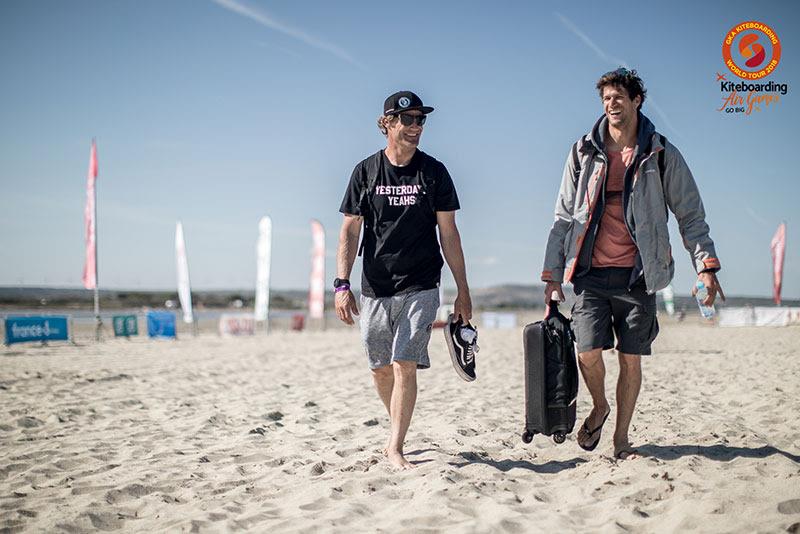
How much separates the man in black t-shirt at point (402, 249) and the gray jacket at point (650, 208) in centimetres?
68

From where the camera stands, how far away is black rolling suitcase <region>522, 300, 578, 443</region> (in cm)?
330

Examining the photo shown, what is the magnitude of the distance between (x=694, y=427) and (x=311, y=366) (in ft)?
21.9

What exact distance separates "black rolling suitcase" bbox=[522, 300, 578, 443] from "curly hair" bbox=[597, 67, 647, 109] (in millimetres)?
1270

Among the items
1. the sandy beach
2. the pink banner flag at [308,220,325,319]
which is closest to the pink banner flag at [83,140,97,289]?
the pink banner flag at [308,220,325,319]

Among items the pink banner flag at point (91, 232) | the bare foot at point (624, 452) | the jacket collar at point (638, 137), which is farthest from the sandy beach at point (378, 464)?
the pink banner flag at point (91, 232)

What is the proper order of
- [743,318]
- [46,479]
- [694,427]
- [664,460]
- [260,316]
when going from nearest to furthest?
→ [664,460] → [46,479] → [694,427] → [260,316] → [743,318]

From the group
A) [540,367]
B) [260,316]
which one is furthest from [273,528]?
[260,316]

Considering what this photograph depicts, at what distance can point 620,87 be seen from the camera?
3270mm

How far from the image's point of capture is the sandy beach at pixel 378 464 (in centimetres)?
256

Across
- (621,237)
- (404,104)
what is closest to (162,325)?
(404,104)

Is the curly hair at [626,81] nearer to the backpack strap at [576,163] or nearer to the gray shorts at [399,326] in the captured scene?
the backpack strap at [576,163]

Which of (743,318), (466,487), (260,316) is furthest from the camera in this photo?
(743,318)

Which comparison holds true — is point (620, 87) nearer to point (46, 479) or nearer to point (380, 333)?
point (380, 333)

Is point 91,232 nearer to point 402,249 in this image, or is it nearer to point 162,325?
point 162,325
